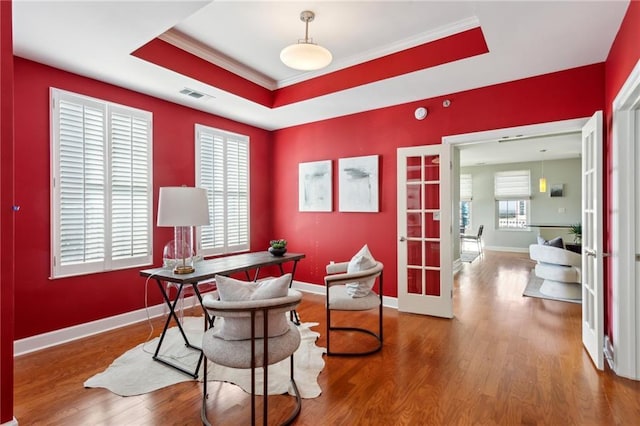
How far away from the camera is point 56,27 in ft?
8.01

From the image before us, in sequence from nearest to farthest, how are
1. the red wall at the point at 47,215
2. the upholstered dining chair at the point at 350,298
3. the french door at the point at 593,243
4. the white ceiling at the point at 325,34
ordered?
the white ceiling at the point at 325,34 < the french door at the point at 593,243 < the upholstered dining chair at the point at 350,298 < the red wall at the point at 47,215

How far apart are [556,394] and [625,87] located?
2.16 meters

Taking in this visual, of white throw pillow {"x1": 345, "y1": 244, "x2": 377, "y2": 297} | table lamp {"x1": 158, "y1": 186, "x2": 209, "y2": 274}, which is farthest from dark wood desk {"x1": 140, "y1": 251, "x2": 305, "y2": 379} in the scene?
white throw pillow {"x1": 345, "y1": 244, "x2": 377, "y2": 297}

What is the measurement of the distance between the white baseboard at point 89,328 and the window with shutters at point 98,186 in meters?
0.56

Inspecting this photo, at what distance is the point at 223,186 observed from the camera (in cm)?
479

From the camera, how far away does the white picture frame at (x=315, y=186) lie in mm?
4918

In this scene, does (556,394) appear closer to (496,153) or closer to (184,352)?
(184,352)

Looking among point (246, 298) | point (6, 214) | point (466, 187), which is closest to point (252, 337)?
point (246, 298)

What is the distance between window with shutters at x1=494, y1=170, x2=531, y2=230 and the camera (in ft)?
30.2

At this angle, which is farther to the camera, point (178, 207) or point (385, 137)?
point (385, 137)

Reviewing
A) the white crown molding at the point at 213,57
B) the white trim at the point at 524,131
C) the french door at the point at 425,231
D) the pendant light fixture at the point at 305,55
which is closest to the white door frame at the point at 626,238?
the white trim at the point at 524,131

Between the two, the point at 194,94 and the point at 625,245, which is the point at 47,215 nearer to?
the point at 194,94

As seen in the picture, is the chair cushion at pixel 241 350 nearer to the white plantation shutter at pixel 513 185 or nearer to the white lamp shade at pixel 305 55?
the white lamp shade at pixel 305 55

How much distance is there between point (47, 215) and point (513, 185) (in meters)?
10.3
